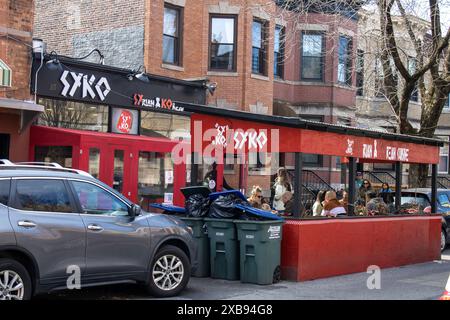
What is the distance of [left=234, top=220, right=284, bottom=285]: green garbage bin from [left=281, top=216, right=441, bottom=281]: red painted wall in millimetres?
360

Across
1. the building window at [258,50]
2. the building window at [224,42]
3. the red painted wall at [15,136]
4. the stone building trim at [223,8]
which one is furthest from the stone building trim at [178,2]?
the red painted wall at [15,136]

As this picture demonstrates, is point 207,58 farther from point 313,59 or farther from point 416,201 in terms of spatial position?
point 416,201

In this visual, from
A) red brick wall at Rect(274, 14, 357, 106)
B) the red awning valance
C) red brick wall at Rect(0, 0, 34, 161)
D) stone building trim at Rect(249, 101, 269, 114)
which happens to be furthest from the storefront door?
red brick wall at Rect(274, 14, 357, 106)

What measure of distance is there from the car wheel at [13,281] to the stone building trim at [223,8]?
531 inches

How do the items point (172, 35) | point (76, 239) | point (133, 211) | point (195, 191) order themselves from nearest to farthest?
1. point (76, 239)
2. point (133, 211)
3. point (195, 191)
4. point (172, 35)

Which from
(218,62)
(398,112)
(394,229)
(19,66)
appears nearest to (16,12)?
(19,66)

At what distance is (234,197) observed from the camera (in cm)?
1028

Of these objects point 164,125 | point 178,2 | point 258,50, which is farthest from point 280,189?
point 258,50

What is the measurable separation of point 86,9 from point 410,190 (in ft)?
36.6

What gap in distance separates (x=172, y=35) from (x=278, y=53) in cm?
572

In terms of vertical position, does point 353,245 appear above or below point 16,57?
below

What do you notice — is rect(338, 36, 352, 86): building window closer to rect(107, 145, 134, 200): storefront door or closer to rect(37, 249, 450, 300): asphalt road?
rect(107, 145, 134, 200): storefront door

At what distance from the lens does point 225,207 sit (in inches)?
399
